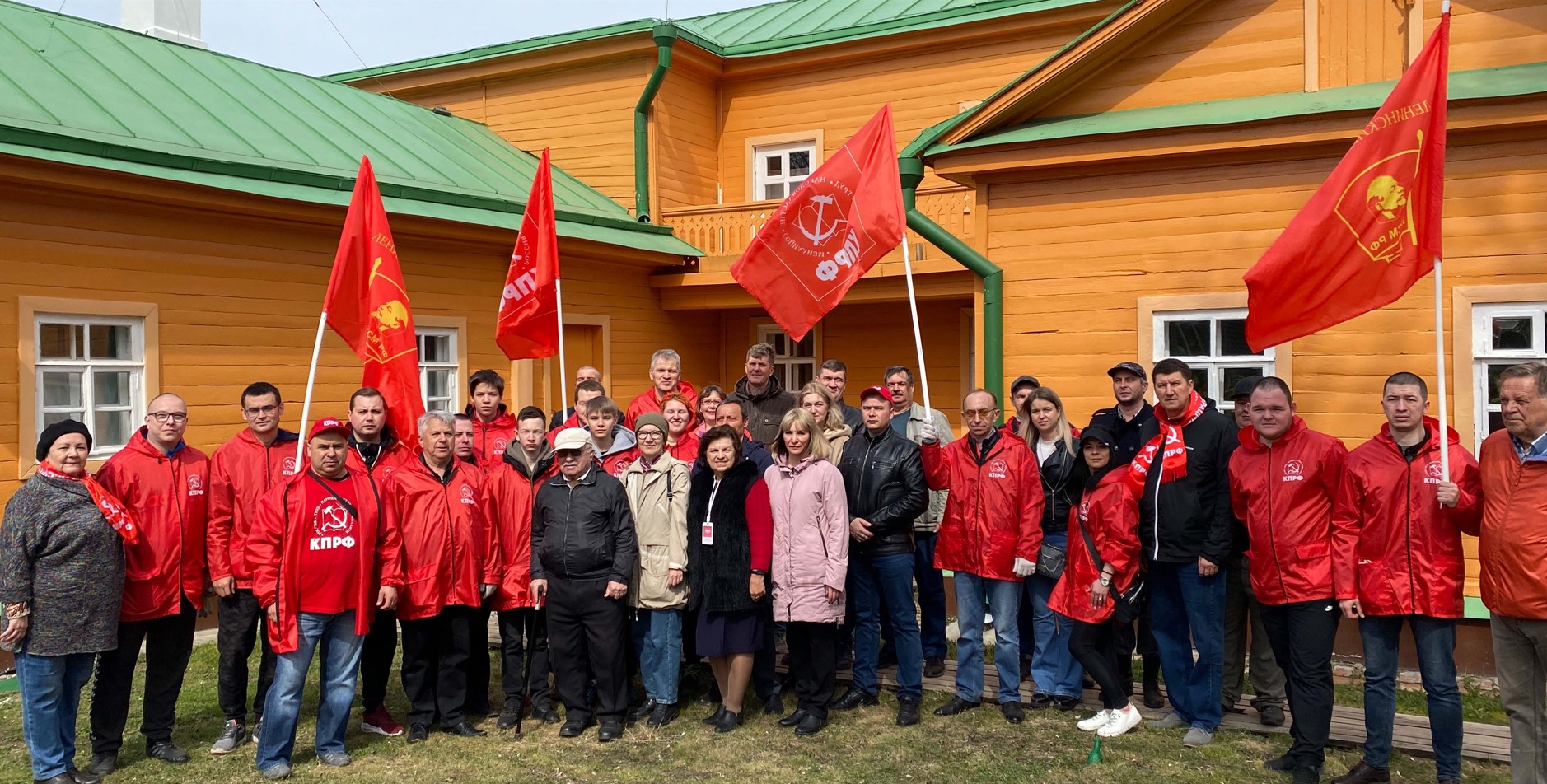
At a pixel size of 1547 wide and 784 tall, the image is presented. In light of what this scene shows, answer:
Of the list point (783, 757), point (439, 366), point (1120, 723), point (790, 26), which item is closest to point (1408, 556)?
point (1120, 723)

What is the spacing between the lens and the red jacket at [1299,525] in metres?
5.21

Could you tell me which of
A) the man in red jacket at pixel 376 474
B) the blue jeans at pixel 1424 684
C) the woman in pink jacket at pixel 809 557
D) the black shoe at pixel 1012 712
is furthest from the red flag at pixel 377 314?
the blue jeans at pixel 1424 684

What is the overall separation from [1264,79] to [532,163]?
919 cm

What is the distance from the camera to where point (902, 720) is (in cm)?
628

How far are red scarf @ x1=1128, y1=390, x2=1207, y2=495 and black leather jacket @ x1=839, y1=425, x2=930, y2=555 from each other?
1.18 meters

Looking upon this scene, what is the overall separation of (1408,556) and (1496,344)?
395 centimetres

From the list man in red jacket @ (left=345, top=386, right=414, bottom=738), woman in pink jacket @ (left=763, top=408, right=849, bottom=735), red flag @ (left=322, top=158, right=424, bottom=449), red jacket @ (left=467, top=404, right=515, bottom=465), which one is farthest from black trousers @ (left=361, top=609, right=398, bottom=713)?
woman in pink jacket @ (left=763, top=408, right=849, bottom=735)

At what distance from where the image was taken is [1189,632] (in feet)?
19.7

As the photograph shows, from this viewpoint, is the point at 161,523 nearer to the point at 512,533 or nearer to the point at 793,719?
the point at 512,533

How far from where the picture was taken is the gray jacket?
201 inches

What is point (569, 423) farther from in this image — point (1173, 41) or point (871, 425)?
point (1173, 41)

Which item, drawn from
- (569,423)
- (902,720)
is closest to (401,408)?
(569,423)

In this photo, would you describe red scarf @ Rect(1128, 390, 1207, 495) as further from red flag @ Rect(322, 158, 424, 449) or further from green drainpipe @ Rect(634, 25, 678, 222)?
green drainpipe @ Rect(634, 25, 678, 222)

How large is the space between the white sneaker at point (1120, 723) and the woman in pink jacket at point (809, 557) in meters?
1.53
